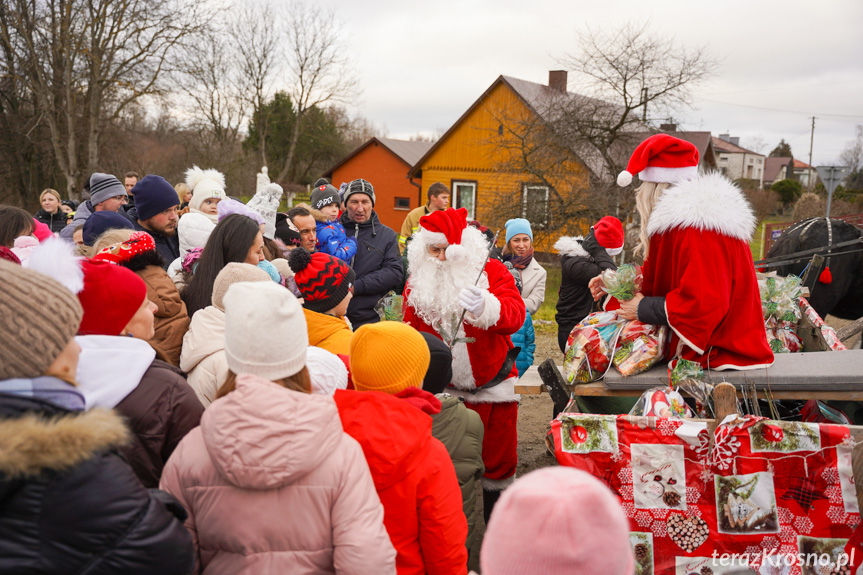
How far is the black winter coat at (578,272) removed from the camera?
5.41 m

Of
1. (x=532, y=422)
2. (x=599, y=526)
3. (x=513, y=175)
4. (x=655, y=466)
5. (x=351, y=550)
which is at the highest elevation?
(x=513, y=175)

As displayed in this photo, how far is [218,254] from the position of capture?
325 centimetres

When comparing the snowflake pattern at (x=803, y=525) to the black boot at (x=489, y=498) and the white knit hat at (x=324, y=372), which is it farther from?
the white knit hat at (x=324, y=372)

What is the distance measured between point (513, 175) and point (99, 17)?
50.7ft

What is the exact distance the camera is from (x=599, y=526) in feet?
3.55

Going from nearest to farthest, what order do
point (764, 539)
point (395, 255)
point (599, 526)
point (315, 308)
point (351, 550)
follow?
point (599, 526)
point (351, 550)
point (764, 539)
point (315, 308)
point (395, 255)

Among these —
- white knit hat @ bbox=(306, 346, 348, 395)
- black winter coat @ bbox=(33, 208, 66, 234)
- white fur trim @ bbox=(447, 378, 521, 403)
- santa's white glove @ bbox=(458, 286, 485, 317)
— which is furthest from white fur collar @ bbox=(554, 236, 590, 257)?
black winter coat @ bbox=(33, 208, 66, 234)

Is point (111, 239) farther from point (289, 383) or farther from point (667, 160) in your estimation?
point (667, 160)

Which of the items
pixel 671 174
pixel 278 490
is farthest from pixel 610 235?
pixel 278 490

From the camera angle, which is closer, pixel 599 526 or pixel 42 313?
pixel 599 526

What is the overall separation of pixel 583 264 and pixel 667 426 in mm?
2826

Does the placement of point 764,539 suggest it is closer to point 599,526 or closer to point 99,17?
point 599,526

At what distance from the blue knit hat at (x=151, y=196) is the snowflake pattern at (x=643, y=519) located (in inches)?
149

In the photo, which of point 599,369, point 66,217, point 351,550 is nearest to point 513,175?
point 66,217
